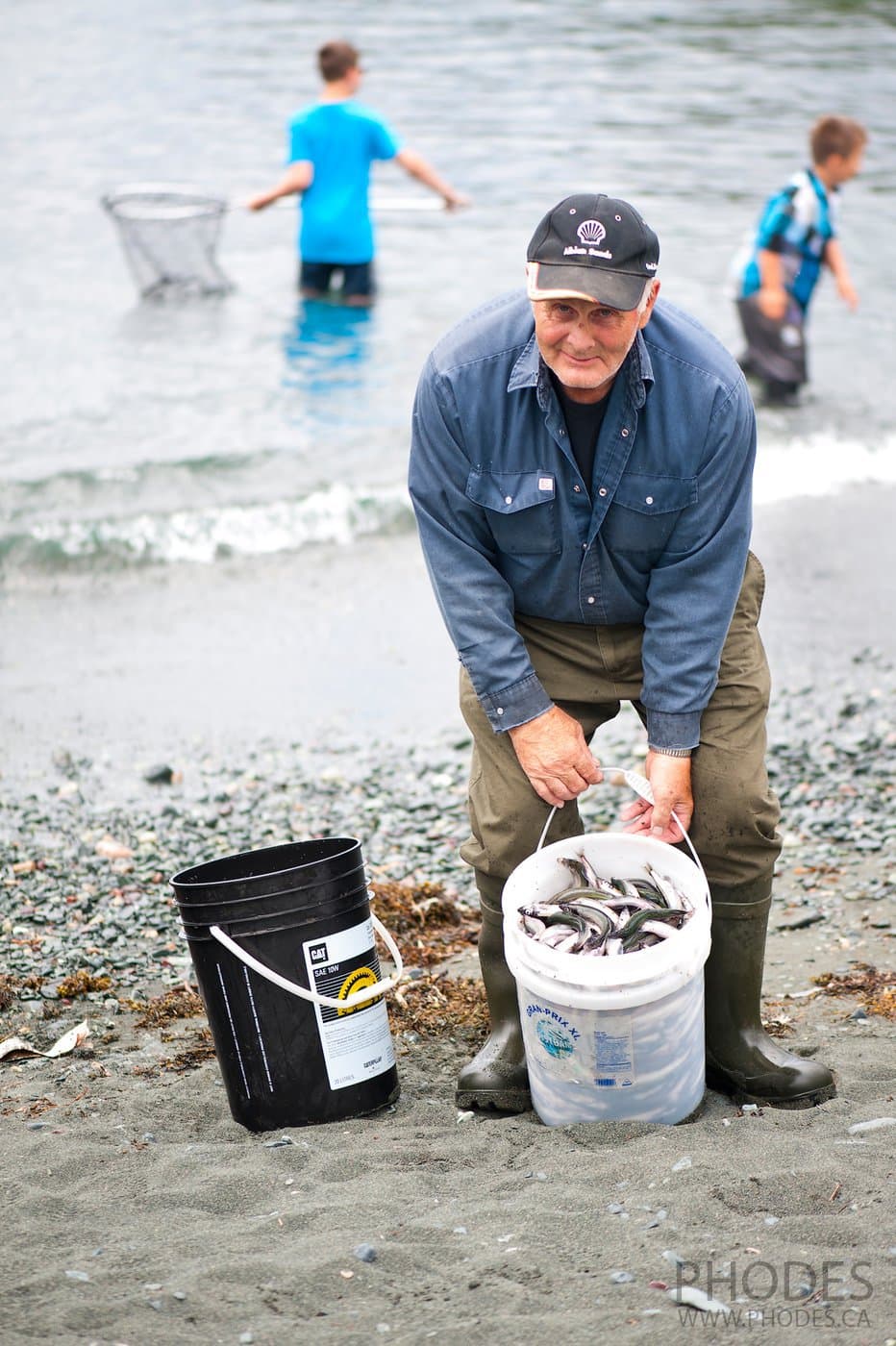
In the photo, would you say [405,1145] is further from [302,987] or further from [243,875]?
[243,875]

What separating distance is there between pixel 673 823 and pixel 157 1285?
58.7 inches

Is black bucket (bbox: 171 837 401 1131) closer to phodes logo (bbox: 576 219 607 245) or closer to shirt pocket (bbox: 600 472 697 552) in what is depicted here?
shirt pocket (bbox: 600 472 697 552)

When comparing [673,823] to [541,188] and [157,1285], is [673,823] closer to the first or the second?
[157,1285]

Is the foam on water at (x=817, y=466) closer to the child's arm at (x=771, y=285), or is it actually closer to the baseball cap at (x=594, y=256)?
the child's arm at (x=771, y=285)

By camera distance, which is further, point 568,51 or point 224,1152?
point 568,51

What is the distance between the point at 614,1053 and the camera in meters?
3.19

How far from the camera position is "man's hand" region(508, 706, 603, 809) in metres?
3.35

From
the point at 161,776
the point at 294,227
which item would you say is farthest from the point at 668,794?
the point at 294,227

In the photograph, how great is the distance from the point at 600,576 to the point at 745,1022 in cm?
112

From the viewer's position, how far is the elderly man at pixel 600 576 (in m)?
3.16

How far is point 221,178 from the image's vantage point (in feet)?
51.5

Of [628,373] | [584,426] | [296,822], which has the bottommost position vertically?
[296,822]

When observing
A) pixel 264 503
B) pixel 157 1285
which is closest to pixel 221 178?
pixel 264 503

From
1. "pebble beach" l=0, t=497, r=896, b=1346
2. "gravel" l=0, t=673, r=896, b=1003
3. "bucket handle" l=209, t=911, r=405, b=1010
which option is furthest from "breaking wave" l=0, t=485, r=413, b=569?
"bucket handle" l=209, t=911, r=405, b=1010
